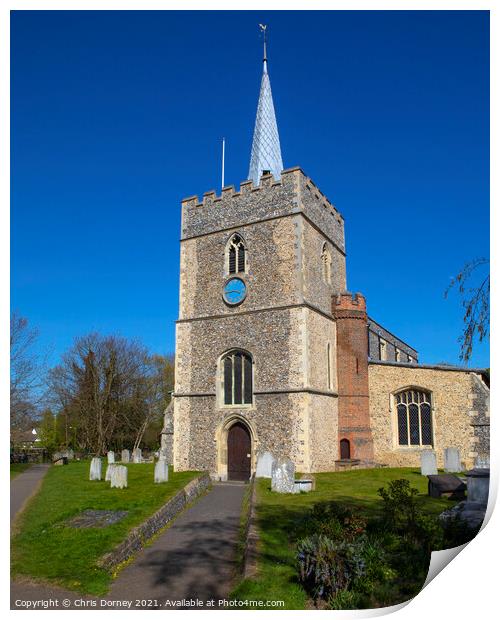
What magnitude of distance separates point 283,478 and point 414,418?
8.74 metres

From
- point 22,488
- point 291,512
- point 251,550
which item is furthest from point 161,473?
point 251,550

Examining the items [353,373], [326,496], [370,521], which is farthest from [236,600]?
[353,373]

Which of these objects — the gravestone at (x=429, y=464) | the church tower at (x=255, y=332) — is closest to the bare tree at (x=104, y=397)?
the church tower at (x=255, y=332)

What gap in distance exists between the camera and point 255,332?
59.6 feet

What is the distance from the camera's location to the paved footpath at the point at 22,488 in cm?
784

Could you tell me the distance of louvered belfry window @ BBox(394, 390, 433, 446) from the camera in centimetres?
1964

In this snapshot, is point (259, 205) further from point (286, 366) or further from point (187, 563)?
point (187, 563)

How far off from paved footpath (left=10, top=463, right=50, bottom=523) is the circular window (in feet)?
29.9

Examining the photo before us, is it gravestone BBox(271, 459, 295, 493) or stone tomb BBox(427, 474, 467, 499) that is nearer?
stone tomb BBox(427, 474, 467, 499)

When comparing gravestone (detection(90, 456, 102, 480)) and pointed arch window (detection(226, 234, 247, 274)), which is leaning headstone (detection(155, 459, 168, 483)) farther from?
pointed arch window (detection(226, 234, 247, 274))

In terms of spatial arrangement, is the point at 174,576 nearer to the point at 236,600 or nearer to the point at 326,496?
the point at 236,600

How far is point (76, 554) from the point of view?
7414 millimetres

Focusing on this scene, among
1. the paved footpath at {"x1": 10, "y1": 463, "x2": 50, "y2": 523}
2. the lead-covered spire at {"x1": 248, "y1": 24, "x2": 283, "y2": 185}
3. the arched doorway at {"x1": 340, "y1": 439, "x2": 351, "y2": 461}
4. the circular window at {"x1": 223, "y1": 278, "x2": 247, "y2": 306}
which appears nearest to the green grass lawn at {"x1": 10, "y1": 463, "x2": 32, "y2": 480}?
the paved footpath at {"x1": 10, "y1": 463, "x2": 50, "y2": 523}

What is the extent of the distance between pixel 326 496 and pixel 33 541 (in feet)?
21.9
